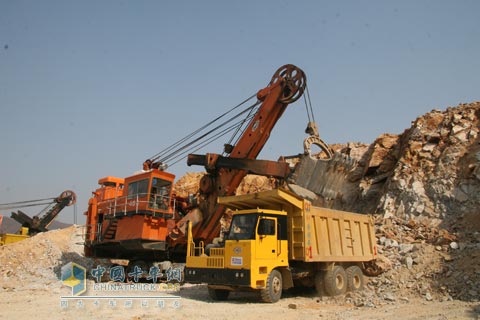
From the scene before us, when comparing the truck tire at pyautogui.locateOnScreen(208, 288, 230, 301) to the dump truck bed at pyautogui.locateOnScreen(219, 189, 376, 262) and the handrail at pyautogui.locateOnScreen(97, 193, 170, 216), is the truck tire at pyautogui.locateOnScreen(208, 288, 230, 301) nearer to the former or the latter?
the dump truck bed at pyautogui.locateOnScreen(219, 189, 376, 262)

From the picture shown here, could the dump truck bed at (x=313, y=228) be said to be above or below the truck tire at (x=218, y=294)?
above

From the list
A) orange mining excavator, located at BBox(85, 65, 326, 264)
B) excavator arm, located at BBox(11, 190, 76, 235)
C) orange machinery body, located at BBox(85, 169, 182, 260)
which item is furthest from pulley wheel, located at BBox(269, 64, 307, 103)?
excavator arm, located at BBox(11, 190, 76, 235)

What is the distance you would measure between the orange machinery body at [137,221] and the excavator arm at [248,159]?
1364 mm

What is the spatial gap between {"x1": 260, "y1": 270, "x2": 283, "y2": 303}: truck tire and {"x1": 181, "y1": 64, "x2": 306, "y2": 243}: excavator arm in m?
5.81

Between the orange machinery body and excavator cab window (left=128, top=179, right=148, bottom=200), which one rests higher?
excavator cab window (left=128, top=179, right=148, bottom=200)

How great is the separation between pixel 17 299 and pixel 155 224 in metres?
5.67

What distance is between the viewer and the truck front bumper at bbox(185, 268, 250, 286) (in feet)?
30.6

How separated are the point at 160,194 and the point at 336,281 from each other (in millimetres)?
7754

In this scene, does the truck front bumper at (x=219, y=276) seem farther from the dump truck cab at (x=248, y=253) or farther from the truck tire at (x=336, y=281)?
the truck tire at (x=336, y=281)

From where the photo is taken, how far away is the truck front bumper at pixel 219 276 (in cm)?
934

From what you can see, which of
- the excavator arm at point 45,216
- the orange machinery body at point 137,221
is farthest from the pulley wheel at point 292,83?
the excavator arm at point 45,216

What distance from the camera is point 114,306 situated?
363 inches

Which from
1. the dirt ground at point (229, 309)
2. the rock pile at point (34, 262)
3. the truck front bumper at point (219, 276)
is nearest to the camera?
the dirt ground at point (229, 309)

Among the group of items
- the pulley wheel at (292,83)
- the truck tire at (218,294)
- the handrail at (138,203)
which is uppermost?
the pulley wheel at (292,83)
